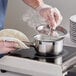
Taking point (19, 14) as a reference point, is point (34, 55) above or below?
below

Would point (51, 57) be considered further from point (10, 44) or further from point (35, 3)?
point (35, 3)

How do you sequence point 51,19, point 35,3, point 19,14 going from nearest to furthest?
point 51,19 < point 35,3 < point 19,14

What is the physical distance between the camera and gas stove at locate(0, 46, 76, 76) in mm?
830

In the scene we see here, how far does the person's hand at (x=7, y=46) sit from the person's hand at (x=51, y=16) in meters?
0.20

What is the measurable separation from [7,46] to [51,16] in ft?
0.82

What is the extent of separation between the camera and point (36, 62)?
87cm

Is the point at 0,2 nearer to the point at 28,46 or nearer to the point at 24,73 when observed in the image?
the point at 28,46

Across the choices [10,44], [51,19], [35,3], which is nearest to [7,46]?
[10,44]

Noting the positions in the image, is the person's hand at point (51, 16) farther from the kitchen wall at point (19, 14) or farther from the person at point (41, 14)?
the kitchen wall at point (19, 14)

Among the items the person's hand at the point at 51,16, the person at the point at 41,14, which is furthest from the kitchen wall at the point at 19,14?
the person's hand at the point at 51,16

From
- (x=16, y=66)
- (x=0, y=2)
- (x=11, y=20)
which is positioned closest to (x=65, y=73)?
(x=16, y=66)

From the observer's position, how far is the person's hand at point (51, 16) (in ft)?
3.53

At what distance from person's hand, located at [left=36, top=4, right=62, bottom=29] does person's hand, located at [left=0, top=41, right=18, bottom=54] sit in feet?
0.65

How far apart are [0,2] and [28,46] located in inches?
16.1
